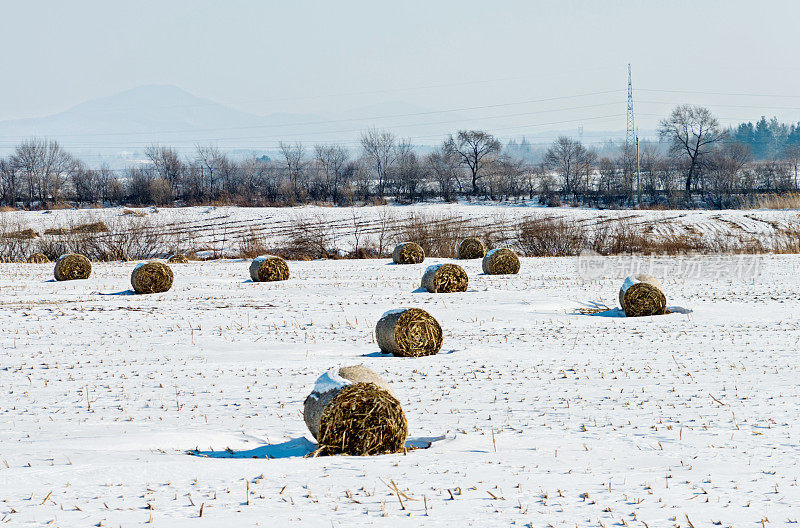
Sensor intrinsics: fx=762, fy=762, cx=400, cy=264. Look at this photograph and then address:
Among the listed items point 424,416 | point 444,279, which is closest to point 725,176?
point 444,279

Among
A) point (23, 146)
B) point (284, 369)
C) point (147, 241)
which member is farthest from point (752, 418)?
point (23, 146)

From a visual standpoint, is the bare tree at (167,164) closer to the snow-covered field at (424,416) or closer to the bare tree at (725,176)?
the bare tree at (725,176)

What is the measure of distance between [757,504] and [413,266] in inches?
1041

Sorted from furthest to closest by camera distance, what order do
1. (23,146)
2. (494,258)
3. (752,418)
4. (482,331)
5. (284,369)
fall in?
1. (23,146)
2. (494,258)
3. (482,331)
4. (284,369)
5. (752,418)

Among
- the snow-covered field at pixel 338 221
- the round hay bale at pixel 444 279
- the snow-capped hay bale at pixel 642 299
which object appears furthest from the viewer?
the snow-covered field at pixel 338 221

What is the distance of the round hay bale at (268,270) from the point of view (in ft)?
91.5

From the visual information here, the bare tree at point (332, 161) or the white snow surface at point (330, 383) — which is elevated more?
the bare tree at point (332, 161)

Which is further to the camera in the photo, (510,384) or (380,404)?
(510,384)

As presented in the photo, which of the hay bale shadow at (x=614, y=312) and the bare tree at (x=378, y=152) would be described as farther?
the bare tree at (x=378, y=152)

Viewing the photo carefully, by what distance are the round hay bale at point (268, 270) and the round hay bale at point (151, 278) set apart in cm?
376

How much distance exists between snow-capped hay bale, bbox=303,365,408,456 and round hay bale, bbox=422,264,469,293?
15.7 metres

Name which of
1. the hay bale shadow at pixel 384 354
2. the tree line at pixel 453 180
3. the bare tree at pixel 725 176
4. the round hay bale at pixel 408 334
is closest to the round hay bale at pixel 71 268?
the hay bale shadow at pixel 384 354

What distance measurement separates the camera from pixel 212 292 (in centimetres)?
2453

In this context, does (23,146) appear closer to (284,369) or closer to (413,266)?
(413,266)
